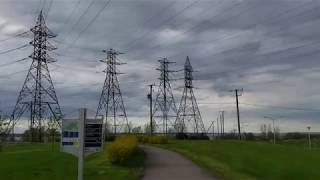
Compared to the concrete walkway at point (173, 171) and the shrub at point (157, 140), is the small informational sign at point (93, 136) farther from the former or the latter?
the shrub at point (157, 140)

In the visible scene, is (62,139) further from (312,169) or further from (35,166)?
(312,169)

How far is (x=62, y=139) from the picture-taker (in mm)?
18125

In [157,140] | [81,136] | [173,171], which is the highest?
[157,140]

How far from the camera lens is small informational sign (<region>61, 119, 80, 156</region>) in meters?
17.9

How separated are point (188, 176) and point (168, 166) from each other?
21.7 ft

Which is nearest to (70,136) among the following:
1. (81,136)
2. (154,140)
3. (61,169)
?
(81,136)

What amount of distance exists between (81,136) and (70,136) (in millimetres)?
497

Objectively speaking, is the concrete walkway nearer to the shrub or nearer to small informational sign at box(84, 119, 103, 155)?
small informational sign at box(84, 119, 103, 155)

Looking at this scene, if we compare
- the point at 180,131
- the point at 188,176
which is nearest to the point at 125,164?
the point at 188,176

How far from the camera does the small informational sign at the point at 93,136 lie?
18.0 m

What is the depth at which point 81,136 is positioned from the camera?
17.7 m

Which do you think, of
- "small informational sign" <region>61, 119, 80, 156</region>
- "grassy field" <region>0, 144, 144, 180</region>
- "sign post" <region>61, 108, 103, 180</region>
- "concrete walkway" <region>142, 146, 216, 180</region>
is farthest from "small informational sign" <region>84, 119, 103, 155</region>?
"concrete walkway" <region>142, 146, 216, 180</region>

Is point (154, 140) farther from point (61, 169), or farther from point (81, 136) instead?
point (81, 136)

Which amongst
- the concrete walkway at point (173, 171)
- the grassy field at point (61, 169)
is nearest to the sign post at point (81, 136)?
the grassy field at point (61, 169)
